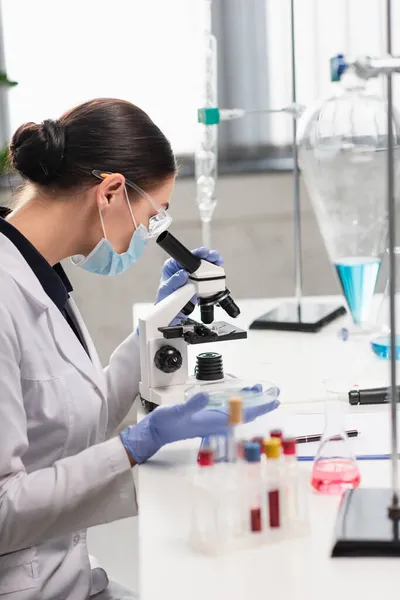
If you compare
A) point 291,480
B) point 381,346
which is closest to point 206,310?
point 381,346

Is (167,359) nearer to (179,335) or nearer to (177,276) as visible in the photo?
(179,335)

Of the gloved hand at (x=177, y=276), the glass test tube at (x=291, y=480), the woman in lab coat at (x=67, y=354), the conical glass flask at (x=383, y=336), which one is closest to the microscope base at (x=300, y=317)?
the conical glass flask at (x=383, y=336)

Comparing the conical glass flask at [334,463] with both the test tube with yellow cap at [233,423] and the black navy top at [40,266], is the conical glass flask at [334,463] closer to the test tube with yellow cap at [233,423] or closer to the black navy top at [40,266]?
the test tube with yellow cap at [233,423]

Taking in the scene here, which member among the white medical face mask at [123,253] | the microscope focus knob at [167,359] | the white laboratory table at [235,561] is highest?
the white medical face mask at [123,253]

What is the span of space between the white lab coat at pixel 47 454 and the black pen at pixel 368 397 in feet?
1.35

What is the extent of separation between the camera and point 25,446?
3.92 ft

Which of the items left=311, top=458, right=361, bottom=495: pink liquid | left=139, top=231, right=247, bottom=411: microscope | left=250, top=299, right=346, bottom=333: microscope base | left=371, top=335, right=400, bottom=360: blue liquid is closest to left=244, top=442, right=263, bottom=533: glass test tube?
left=311, top=458, right=361, bottom=495: pink liquid

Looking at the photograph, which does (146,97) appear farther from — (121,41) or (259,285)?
(259,285)

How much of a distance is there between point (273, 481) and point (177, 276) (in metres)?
0.59

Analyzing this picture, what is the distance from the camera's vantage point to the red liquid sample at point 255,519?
98 cm

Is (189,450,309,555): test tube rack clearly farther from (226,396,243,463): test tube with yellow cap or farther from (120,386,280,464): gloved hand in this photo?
(120,386,280,464): gloved hand

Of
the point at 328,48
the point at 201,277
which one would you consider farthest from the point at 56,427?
the point at 328,48

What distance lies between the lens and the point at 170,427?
121 centimetres

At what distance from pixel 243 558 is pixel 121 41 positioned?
244 cm
